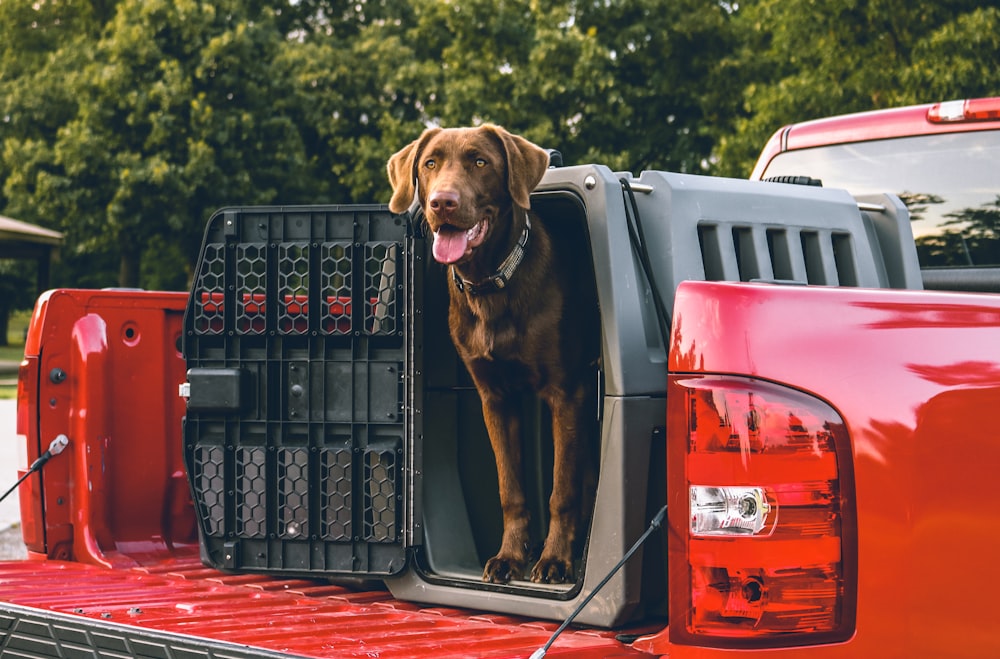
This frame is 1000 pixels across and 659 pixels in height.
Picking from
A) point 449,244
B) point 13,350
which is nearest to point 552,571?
point 449,244

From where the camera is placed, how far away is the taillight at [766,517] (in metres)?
1.85

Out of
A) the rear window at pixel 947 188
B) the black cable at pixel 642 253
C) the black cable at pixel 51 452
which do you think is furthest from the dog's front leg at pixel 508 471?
the rear window at pixel 947 188

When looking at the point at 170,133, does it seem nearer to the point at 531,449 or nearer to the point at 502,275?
the point at 531,449

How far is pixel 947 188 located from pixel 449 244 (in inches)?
111

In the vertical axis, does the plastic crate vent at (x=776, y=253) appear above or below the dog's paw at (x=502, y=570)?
above

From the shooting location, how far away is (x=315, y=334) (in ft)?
10.2

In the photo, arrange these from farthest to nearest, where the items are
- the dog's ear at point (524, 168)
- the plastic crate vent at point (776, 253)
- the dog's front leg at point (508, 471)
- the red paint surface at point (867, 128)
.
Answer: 1. the red paint surface at point (867, 128)
2. the dog's front leg at point (508, 471)
3. the dog's ear at point (524, 168)
4. the plastic crate vent at point (776, 253)

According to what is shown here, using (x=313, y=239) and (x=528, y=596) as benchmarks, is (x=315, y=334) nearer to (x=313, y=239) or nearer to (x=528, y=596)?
(x=313, y=239)

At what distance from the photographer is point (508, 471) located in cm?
352

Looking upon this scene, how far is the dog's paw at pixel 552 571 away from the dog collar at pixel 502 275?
0.78 m

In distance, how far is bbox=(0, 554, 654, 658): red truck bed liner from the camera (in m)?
2.43

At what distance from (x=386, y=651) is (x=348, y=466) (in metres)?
0.74

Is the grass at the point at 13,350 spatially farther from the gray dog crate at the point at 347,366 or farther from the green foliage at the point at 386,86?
the gray dog crate at the point at 347,366

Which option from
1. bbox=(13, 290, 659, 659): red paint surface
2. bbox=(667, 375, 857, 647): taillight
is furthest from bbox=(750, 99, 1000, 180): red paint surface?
bbox=(667, 375, 857, 647): taillight
